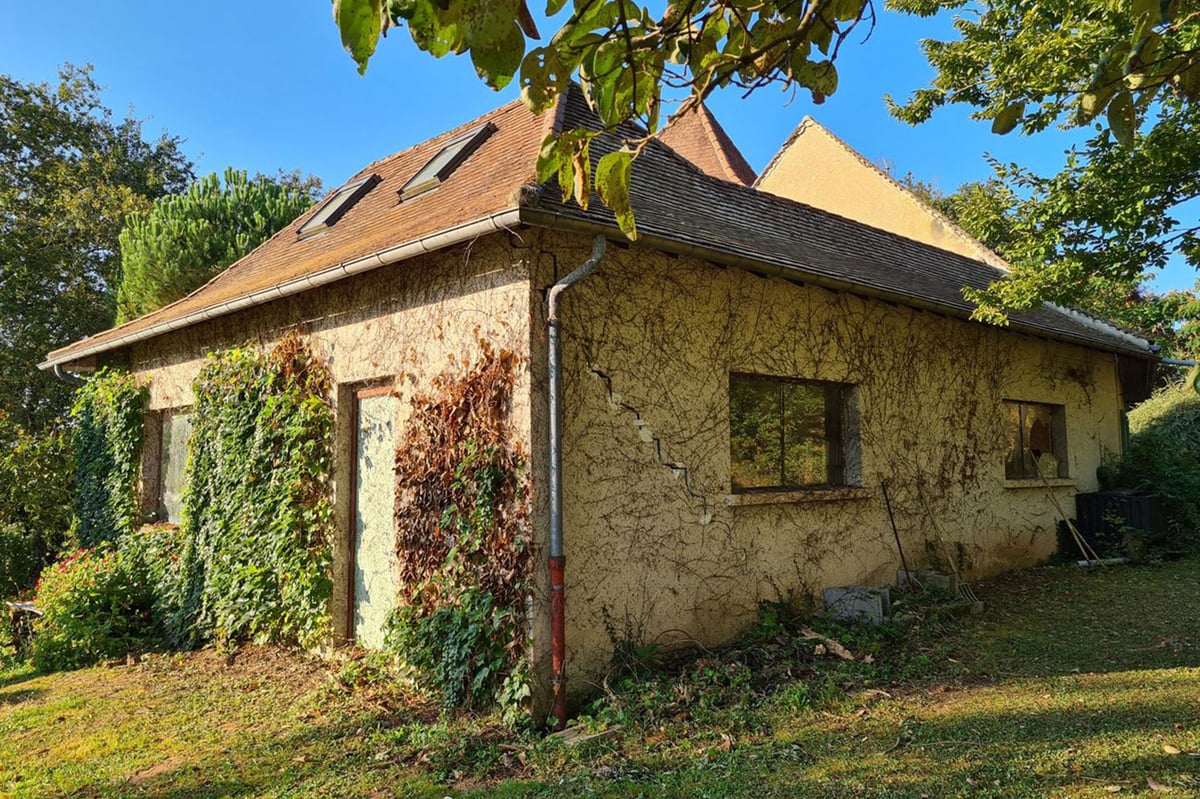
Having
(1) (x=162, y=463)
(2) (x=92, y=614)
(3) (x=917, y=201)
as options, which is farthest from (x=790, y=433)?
(3) (x=917, y=201)

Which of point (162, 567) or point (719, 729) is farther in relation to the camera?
point (162, 567)

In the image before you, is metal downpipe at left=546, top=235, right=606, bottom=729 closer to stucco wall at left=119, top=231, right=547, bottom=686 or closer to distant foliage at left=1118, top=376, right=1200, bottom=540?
stucco wall at left=119, top=231, right=547, bottom=686

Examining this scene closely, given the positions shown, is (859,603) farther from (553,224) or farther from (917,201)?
(917,201)

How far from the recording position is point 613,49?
2195 mm

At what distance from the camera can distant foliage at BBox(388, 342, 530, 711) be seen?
529 cm

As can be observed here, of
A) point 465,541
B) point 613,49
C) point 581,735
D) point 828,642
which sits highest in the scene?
point 613,49

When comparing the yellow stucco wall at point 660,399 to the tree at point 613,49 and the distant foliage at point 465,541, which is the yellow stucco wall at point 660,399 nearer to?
the distant foliage at point 465,541

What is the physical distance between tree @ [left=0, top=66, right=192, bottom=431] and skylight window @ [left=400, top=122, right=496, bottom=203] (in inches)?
569

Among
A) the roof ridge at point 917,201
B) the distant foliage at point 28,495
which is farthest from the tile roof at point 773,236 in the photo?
the distant foliage at point 28,495

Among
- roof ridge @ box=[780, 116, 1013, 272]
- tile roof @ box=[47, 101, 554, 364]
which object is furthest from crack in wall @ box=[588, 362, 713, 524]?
roof ridge @ box=[780, 116, 1013, 272]

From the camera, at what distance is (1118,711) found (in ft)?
15.5

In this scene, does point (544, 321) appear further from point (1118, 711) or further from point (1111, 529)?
point (1111, 529)

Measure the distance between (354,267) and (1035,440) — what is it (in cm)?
969

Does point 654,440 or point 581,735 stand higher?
point 654,440
